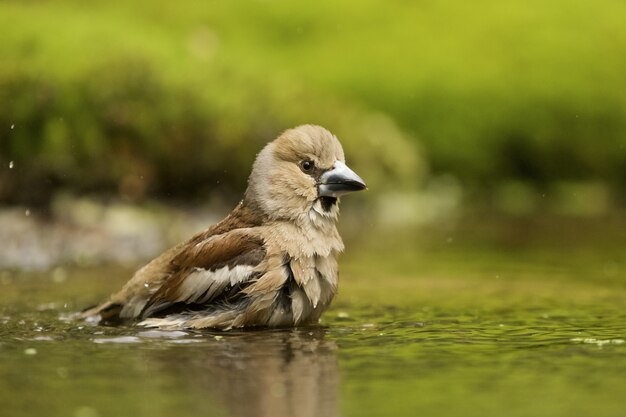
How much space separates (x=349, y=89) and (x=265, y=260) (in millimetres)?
14383

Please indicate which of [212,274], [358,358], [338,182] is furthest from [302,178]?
[358,358]

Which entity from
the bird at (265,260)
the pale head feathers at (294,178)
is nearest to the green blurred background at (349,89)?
the bird at (265,260)

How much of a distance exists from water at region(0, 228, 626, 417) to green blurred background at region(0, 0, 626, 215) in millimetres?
5282

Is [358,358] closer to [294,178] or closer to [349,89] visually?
[294,178]

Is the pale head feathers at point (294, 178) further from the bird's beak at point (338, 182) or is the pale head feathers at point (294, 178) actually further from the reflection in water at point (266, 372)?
the reflection in water at point (266, 372)

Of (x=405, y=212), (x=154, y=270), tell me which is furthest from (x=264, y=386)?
(x=405, y=212)

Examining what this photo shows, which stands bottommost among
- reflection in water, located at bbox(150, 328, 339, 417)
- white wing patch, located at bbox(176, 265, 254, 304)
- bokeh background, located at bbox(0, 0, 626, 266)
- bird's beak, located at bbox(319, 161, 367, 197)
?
reflection in water, located at bbox(150, 328, 339, 417)

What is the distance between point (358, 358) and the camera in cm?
700

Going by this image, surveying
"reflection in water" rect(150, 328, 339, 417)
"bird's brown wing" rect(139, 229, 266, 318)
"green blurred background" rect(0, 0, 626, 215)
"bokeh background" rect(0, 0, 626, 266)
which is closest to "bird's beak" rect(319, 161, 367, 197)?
"bird's brown wing" rect(139, 229, 266, 318)

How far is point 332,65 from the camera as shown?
74.6 ft

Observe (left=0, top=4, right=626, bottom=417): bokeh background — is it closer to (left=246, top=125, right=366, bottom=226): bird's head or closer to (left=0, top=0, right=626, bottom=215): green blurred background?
(left=0, top=0, right=626, bottom=215): green blurred background

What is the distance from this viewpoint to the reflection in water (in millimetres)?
5664

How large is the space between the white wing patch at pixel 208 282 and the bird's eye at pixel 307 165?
35.7 inches

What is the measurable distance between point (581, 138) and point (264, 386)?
56.9ft
